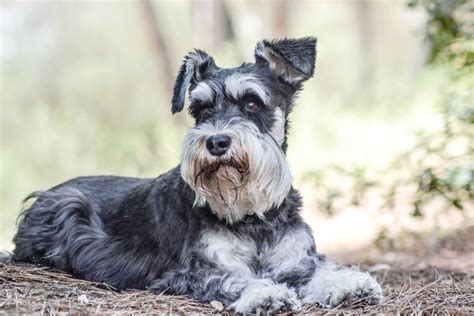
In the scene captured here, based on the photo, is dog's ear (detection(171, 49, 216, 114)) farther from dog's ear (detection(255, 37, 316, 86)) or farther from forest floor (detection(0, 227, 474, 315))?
forest floor (detection(0, 227, 474, 315))

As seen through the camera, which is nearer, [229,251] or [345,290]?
[345,290]

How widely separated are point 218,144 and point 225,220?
66cm

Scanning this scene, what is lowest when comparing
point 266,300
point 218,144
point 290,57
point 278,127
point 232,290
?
point 266,300

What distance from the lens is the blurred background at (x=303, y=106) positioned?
7.25 metres

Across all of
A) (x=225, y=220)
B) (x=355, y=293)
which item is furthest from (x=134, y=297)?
(x=355, y=293)

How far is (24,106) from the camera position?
2261cm

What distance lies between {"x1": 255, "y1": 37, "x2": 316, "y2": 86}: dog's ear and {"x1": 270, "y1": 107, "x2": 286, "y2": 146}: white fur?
1.11 feet

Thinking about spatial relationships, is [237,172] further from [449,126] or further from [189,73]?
[449,126]

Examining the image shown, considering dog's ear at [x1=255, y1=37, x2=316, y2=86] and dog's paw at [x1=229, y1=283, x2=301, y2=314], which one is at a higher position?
dog's ear at [x1=255, y1=37, x2=316, y2=86]

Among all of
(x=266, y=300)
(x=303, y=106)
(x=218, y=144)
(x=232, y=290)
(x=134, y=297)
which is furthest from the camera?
(x=303, y=106)

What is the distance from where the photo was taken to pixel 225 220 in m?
4.86

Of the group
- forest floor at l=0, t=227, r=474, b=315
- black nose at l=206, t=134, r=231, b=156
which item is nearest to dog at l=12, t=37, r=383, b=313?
black nose at l=206, t=134, r=231, b=156

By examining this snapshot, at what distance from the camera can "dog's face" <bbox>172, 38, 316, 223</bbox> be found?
4.47 meters

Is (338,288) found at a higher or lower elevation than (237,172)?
lower
